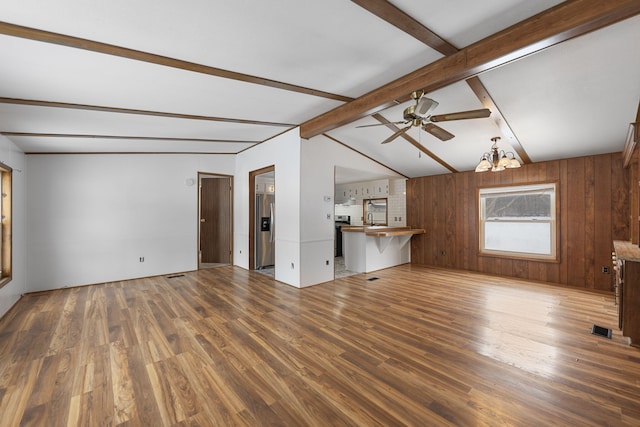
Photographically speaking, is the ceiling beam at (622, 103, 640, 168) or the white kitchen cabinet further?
the white kitchen cabinet

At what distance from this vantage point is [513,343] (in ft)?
8.59

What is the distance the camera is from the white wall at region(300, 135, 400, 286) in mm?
4609

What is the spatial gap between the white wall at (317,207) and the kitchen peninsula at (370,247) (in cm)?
97

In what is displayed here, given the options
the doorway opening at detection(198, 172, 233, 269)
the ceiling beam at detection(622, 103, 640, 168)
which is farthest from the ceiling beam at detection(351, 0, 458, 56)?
the doorway opening at detection(198, 172, 233, 269)

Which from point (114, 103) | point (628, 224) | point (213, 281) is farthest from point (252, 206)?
point (628, 224)

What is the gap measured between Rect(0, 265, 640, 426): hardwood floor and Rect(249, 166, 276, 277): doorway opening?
1.94 m

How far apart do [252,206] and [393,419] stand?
4.83 metres

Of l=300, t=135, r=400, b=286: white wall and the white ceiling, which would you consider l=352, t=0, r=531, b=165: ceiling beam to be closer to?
the white ceiling

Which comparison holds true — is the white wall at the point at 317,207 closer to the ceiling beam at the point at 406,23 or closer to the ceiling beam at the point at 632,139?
the ceiling beam at the point at 406,23

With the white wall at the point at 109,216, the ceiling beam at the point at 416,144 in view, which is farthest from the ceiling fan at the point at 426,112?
the white wall at the point at 109,216

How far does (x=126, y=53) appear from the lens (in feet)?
6.91

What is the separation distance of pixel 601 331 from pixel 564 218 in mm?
2678

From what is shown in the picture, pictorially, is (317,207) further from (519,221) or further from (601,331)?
(519,221)

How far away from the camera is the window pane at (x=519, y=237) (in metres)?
5.13
